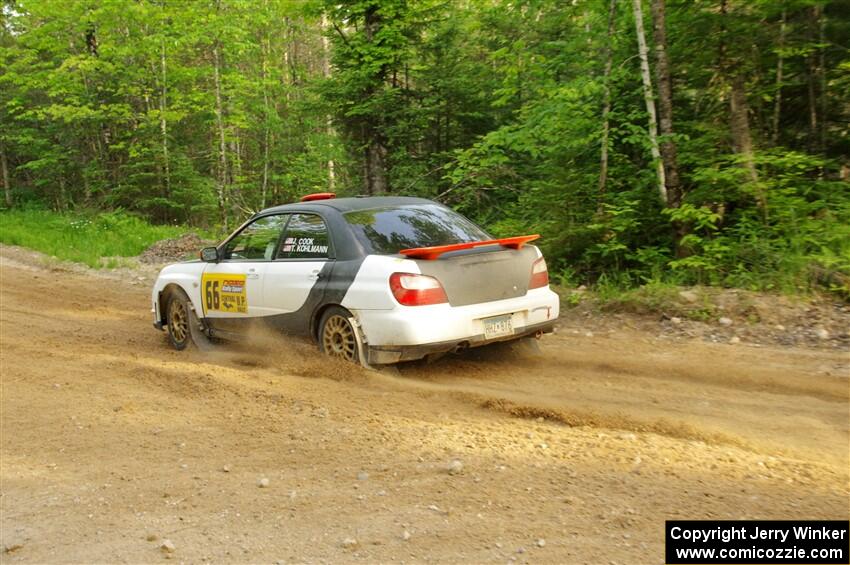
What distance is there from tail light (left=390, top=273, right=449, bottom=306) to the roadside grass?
11.7m

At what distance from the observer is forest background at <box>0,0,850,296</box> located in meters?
8.52

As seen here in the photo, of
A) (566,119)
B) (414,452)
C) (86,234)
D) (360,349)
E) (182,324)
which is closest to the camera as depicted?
(414,452)

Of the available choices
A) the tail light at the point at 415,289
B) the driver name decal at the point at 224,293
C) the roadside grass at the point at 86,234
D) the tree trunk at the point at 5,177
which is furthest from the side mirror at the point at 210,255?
the tree trunk at the point at 5,177

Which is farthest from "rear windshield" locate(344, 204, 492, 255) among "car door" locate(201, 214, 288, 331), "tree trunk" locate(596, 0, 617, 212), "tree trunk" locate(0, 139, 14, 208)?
"tree trunk" locate(0, 139, 14, 208)

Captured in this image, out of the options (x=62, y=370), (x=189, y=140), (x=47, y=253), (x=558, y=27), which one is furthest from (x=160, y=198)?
(x=62, y=370)

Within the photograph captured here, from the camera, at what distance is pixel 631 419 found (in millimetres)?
4438

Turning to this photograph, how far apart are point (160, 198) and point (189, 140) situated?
328 centimetres

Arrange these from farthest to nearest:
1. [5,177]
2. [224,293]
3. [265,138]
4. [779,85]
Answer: [5,177], [265,138], [779,85], [224,293]

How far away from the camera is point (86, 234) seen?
19.1 m

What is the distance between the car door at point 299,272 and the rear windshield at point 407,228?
0.38 metres

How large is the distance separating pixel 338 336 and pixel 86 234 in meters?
16.0

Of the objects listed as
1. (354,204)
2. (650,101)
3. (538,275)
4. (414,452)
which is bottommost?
(414,452)

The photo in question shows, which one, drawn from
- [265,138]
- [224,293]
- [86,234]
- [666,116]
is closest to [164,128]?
[265,138]

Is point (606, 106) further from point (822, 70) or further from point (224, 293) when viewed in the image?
point (224, 293)
